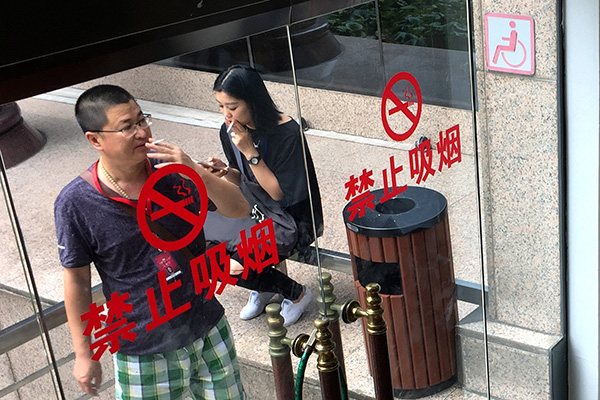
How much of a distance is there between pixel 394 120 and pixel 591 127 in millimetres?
844

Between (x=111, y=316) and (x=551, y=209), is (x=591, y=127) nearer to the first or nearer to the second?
(x=551, y=209)

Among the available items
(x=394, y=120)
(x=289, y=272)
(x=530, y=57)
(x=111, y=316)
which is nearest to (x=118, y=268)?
(x=111, y=316)

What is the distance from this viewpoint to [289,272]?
206 cm

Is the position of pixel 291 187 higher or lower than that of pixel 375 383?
higher

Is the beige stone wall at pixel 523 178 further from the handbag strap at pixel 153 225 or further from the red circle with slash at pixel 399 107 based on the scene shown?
the handbag strap at pixel 153 225

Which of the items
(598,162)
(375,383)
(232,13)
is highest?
(232,13)

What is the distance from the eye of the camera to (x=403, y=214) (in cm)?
249

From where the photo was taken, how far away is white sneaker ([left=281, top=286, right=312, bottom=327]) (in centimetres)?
208

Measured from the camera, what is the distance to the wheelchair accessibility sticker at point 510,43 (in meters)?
Answer: 2.76

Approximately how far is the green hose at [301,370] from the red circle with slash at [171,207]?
51 centimetres

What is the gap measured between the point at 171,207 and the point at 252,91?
35cm

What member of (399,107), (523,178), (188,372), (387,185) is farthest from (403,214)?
(188,372)

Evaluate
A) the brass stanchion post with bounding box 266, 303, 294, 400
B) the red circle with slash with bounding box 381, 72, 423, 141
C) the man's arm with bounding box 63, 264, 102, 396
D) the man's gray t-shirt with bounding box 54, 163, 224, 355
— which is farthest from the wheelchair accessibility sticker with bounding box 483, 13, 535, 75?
the man's arm with bounding box 63, 264, 102, 396

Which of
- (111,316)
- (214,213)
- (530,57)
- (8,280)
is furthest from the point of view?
(530,57)
